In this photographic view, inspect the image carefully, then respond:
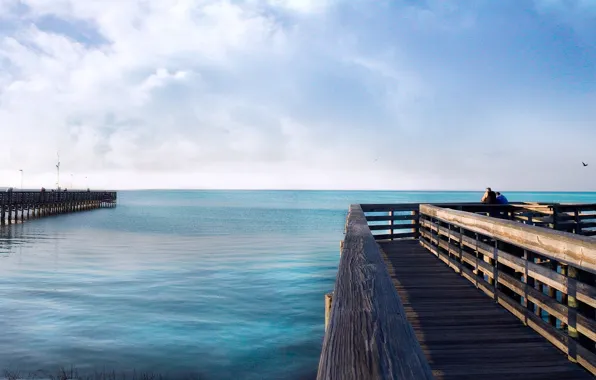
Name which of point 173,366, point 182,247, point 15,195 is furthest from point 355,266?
point 15,195

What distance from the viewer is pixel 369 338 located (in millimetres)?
1891

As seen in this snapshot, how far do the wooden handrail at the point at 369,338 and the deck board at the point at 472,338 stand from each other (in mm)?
1622

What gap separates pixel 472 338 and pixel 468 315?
931 millimetres

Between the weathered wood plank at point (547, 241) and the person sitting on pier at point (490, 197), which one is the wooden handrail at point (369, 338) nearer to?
the weathered wood plank at point (547, 241)

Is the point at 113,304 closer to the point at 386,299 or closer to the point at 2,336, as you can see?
the point at 2,336

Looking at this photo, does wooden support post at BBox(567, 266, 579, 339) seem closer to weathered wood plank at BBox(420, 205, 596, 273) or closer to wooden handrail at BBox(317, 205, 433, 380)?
weathered wood plank at BBox(420, 205, 596, 273)

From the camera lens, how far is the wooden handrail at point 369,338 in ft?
5.19

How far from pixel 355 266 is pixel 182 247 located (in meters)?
26.4

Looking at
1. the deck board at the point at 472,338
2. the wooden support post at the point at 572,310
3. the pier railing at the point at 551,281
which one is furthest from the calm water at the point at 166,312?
the wooden support post at the point at 572,310

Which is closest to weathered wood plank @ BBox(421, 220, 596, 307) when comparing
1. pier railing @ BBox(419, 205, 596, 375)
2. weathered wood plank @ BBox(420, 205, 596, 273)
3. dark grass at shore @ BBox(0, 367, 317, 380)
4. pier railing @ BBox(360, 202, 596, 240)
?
pier railing @ BBox(419, 205, 596, 375)

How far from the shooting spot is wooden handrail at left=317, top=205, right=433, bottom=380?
158 centimetres

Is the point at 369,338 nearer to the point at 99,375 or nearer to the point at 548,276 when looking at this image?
the point at 548,276

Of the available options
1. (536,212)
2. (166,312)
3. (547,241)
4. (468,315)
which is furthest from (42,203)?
(547,241)

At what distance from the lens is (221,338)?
1085 cm
